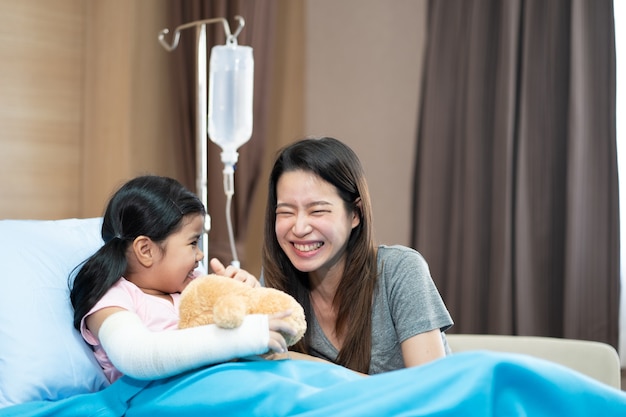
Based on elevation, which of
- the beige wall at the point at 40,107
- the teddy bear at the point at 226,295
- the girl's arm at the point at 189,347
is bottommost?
the girl's arm at the point at 189,347

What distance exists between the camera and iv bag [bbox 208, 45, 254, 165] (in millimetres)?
2576

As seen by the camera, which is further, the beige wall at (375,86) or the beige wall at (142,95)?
the beige wall at (375,86)

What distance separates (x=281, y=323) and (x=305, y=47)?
2.21 m

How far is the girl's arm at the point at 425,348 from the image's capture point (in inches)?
68.5

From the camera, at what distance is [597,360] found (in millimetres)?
2068

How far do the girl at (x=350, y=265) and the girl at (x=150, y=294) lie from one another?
0.18 m

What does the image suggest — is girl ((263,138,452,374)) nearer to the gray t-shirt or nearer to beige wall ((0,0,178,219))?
the gray t-shirt

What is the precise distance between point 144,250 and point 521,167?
58.8 inches

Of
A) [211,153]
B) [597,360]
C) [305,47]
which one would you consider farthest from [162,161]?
[597,360]

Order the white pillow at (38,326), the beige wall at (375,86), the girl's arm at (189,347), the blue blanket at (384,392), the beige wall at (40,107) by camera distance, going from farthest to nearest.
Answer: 1. the beige wall at (375,86)
2. the beige wall at (40,107)
3. the white pillow at (38,326)
4. the girl's arm at (189,347)
5. the blue blanket at (384,392)

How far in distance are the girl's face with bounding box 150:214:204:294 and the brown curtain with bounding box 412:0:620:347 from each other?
1364 mm

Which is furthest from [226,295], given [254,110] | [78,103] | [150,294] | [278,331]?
[78,103]

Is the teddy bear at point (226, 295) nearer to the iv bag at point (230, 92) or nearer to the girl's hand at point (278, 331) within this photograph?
the girl's hand at point (278, 331)

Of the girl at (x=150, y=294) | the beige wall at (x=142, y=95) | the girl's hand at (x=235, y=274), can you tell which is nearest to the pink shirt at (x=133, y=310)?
the girl at (x=150, y=294)
